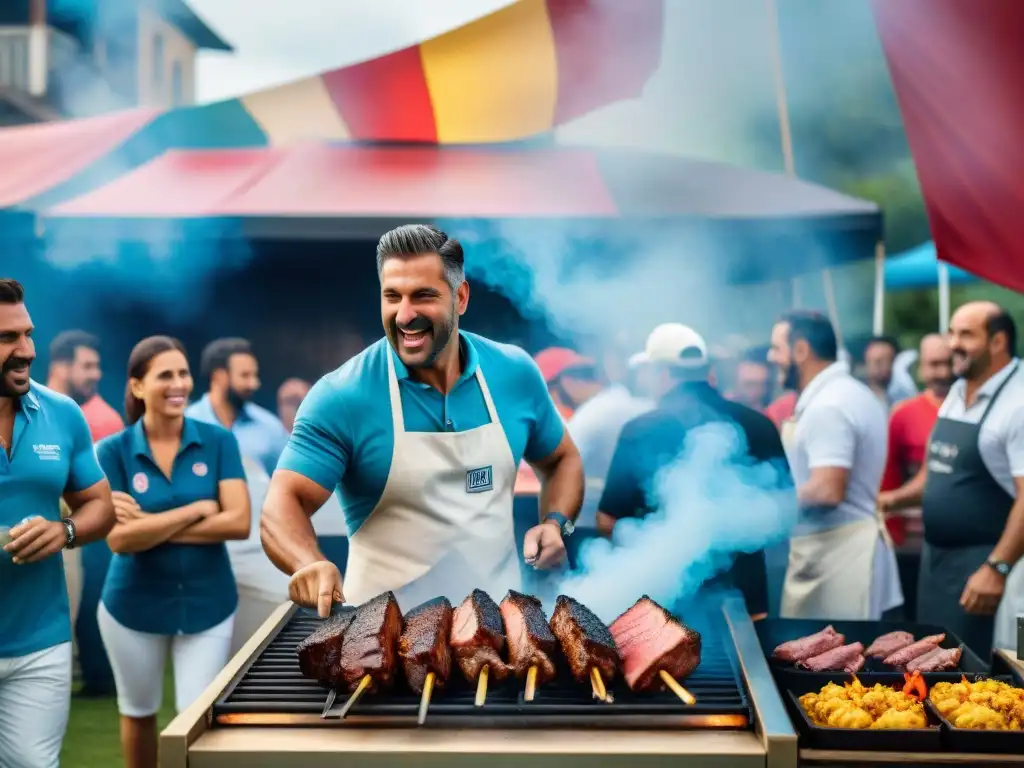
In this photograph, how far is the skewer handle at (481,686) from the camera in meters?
2.12

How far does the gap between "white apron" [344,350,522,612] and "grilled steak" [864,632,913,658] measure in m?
1.19

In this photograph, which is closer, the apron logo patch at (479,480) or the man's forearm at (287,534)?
the man's forearm at (287,534)

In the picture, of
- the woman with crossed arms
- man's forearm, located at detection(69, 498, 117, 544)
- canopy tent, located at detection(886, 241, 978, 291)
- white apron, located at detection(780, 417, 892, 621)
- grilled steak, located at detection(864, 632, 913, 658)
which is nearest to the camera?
grilled steak, located at detection(864, 632, 913, 658)

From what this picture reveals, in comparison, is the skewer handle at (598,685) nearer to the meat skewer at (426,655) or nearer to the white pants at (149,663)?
the meat skewer at (426,655)

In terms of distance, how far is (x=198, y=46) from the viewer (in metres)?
17.5

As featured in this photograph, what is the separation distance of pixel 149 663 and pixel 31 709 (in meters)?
0.94

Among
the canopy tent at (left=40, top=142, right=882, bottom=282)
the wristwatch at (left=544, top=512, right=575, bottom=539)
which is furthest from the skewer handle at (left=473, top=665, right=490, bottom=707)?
the canopy tent at (left=40, top=142, right=882, bottom=282)

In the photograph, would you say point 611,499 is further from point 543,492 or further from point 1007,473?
point 1007,473

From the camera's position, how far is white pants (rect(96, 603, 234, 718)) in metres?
3.96

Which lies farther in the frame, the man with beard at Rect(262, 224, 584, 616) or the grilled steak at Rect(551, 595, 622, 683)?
the man with beard at Rect(262, 224, 584, 616)

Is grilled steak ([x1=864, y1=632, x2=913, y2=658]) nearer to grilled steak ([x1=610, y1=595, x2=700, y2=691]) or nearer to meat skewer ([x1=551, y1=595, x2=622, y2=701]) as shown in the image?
grilled steak ([x1=610, y1=595, x2=700, y2=691])

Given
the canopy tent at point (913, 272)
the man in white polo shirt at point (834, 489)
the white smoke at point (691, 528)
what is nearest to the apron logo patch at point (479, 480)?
the white smoke at point (691, 528)

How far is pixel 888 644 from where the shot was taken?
118 inches

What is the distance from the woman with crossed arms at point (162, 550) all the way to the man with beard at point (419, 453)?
1.23 m
